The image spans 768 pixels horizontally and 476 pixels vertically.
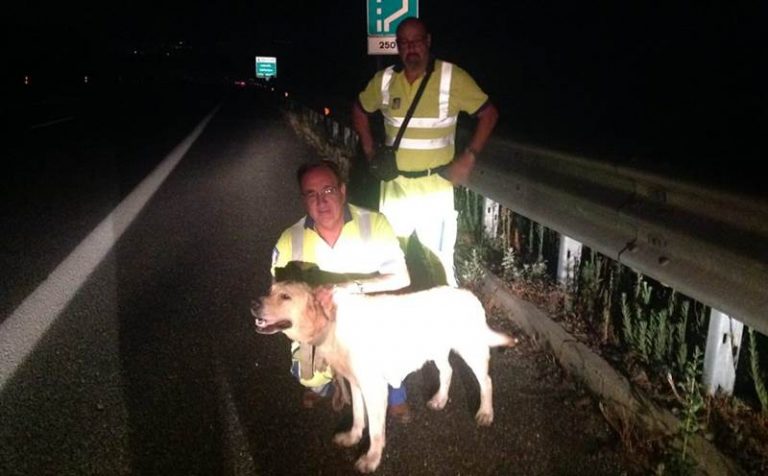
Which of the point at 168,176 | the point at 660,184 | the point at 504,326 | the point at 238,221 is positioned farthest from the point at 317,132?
the point at 660,184

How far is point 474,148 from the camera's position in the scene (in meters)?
4.61

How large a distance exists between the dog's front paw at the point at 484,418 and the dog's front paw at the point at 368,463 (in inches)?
23.2

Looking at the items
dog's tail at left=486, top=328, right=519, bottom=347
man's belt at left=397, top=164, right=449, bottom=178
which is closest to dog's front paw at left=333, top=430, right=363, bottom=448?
dog's tail at left=486, top=328, right=519, bottom=347

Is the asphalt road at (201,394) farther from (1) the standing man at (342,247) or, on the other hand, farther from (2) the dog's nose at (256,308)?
(2) the dog's nose at (256,308)

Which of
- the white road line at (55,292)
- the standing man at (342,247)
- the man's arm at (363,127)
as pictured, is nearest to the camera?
the standing man at (342,247)

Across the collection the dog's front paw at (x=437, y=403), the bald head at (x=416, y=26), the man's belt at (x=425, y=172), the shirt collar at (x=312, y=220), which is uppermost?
the bald head at (x=416, y=26)

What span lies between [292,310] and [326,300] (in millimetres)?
188

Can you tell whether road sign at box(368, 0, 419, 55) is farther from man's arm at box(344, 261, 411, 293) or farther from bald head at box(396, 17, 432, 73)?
man's arm at box(344, 261, 411, 293)

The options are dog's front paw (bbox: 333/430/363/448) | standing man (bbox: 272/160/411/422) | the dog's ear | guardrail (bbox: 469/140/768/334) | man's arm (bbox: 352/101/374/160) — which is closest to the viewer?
guardrail (bbox: 469/140/768/334)

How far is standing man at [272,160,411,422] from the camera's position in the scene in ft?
11.7

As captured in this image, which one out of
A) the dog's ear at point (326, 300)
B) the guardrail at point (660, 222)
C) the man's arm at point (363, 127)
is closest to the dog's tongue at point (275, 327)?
the dog's ear at point (326, 300)

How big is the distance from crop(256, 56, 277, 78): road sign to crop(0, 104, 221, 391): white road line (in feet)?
140

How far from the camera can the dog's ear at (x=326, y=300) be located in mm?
3121

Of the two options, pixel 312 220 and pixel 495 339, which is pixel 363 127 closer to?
pixel 312 220
